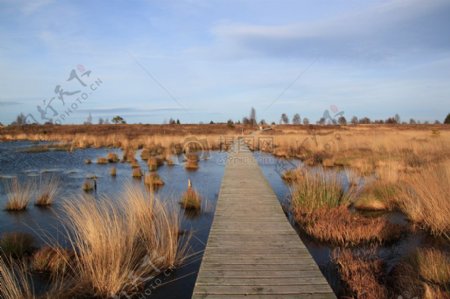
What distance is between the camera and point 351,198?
32.5 ft

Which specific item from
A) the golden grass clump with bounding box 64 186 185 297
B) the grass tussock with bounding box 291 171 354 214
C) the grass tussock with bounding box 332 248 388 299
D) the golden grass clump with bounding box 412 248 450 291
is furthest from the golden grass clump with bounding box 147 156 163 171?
the golden grass clump with bounding box 412 248 450 291

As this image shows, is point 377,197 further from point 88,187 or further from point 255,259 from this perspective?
point 88,187

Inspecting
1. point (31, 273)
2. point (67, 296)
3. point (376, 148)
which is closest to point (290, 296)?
point (67, 296)

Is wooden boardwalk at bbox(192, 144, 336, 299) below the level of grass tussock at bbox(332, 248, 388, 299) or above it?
above

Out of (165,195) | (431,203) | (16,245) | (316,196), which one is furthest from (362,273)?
(165,195)

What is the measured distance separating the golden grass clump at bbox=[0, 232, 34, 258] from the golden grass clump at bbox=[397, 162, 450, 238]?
792 centimetres

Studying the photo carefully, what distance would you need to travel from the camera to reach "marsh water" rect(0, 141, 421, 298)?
6032 millimetres

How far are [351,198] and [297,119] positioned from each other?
292 ft

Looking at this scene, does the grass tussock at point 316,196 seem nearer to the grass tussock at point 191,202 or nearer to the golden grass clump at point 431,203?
the golden grass clump at point 431,203

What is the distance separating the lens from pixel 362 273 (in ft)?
17.9

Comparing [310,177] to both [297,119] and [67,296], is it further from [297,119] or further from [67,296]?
[297,119]

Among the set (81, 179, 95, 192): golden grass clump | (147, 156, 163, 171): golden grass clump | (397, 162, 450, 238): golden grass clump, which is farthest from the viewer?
(147, 156, 163, 171): golden grass clump

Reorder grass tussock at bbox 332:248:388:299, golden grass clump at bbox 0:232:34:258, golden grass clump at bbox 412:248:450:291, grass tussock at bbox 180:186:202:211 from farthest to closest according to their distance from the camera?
grass tussock at bbox 180:186:202:211 → golden grass clump at bbox 0:232:34:258 → golden grass clump at bbox 412:248:450:291 → grass tussock at bbox 332:248:388:299

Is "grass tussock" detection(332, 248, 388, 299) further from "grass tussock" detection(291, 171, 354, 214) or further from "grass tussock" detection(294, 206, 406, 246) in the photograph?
"grass tussock" detection(291, 171, 354, 214)
